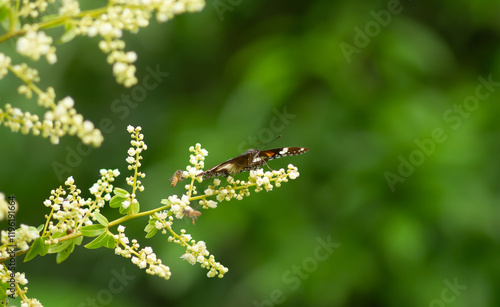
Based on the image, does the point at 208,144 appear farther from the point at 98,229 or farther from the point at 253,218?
the point at 98,229

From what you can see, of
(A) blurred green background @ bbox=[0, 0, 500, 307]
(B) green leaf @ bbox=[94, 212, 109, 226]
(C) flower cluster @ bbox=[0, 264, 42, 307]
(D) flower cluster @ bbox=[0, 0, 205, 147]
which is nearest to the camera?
(D) flower cluster @ bbox=[0, 0, 205, 147]

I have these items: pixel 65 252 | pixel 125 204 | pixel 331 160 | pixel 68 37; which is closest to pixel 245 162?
pixel 125 204

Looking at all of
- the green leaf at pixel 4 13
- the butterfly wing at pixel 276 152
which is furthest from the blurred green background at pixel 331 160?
the green leaf at pixel 4 13

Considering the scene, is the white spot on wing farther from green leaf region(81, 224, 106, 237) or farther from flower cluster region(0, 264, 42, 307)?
flower cluster region(0, 264, 42, 307)

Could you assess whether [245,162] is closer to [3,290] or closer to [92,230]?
[92,230]

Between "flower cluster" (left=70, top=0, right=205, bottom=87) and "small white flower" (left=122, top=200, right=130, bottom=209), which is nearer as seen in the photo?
"flower cluster" (left=70, top=0, right=205, bottom=87)

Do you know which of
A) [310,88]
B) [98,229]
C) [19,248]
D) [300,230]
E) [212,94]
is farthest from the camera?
[212,94]

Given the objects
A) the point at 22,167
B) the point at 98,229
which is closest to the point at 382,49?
the point at 22,167

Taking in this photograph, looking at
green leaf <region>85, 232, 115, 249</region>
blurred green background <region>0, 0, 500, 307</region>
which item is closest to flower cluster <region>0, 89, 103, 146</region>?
green leaf <region>85, 232, 115, 249</region>
